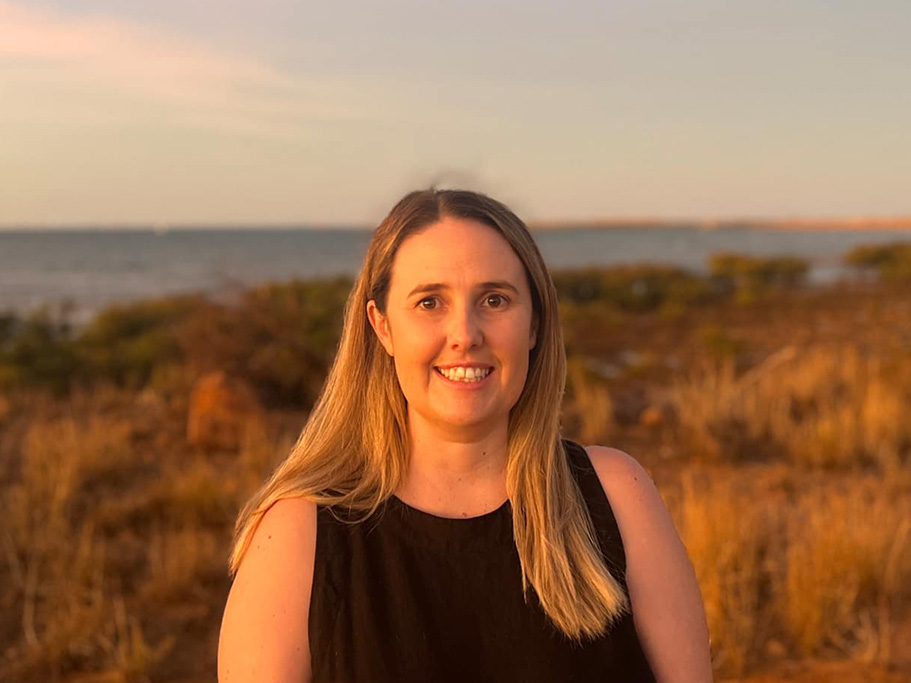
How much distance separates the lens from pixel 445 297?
1.88m

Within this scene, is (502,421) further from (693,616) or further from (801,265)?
(801,265)

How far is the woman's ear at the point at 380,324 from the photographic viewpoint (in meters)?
2.00

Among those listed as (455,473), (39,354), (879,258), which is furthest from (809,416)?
(879,258)

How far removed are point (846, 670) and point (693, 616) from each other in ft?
8.46

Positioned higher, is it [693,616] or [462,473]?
[462,473]

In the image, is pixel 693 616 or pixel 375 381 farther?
pixel 375 381

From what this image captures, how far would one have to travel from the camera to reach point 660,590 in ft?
6.26

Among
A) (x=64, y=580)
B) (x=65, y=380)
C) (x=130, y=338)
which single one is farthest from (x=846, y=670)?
(x=130, y=338)

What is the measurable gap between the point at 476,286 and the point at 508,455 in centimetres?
37

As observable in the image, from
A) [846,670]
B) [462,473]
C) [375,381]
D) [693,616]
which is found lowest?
[846,670]

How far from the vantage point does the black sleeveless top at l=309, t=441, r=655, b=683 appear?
176 centimetres

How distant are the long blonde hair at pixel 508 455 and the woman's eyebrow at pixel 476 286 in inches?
2.9

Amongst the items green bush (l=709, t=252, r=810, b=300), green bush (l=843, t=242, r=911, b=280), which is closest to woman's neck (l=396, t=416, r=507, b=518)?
A: green bush (l=709, t=252, r=810, b=300)

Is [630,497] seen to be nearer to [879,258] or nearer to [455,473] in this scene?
[455,473]
